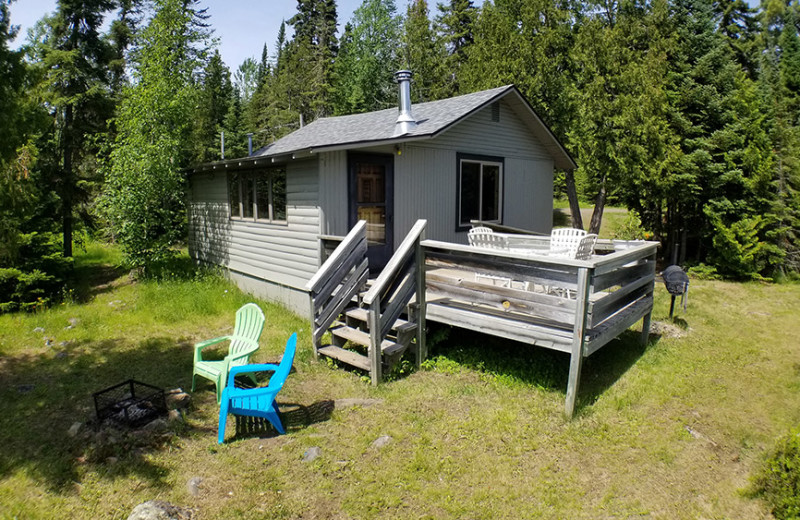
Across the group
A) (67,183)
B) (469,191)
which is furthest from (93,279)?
(469,191)

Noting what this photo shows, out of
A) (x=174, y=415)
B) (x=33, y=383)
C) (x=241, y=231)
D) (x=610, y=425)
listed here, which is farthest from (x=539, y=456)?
(x=241, y=231)

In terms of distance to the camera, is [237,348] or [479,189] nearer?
[237,348]

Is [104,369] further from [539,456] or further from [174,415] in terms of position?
[539,456]

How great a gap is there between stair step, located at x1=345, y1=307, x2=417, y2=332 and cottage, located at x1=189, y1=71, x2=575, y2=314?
1.83 meters

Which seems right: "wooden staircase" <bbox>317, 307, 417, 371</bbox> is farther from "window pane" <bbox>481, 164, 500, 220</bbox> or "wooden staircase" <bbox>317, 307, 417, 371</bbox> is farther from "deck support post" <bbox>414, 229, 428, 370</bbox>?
"window pane" <bbox>481, 164, 500, 220</bbox>

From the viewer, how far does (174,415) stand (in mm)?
4840

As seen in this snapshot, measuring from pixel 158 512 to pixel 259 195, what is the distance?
23.0ft

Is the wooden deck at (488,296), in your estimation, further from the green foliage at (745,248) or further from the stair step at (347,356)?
the green foliage at (745,248)

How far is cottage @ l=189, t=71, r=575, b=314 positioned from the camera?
26.2ft

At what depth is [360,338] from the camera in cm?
593

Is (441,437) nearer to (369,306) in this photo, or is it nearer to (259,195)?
(369,306)

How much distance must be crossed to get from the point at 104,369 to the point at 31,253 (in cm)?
503

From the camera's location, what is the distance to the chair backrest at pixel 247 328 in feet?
18.5

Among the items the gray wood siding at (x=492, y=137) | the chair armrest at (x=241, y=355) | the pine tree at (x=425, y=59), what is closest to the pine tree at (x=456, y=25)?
the pine tree at (x=425, y=59)
